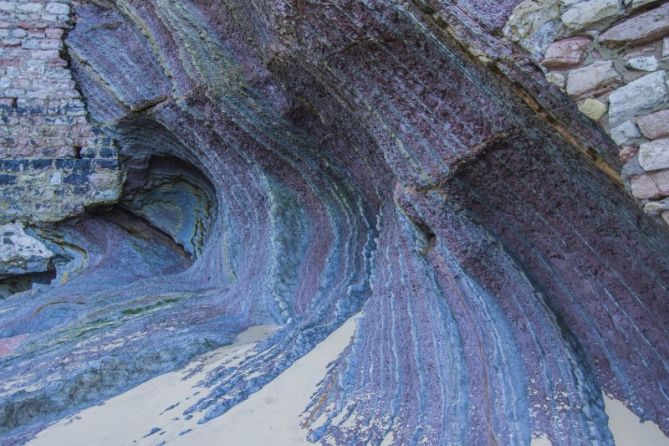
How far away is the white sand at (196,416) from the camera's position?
2439 millimetres

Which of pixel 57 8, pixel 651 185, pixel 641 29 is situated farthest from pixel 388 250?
pixel 57 8

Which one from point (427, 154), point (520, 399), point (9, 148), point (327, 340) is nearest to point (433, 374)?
point (520, 399)

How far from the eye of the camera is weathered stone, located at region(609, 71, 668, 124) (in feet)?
6.41

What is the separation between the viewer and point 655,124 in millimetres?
1969

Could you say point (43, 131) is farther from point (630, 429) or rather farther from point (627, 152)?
point (630, 429)

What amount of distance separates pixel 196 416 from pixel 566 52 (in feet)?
6.46

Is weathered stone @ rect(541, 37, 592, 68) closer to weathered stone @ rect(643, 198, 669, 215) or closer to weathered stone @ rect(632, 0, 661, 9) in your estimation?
weathered stone @ rect(632, 0, 661, 9)

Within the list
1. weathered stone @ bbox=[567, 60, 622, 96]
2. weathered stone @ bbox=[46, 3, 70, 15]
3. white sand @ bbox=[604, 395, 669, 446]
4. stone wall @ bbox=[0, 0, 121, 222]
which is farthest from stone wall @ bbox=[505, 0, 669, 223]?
weathered stone @ bbox=[46, 3, 70, 15]

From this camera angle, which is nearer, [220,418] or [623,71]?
[623,71]

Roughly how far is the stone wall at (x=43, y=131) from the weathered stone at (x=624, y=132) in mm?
4396

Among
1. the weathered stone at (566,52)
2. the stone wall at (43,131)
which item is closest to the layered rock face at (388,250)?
the weathered stone at (566,52)

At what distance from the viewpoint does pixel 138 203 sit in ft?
18.7

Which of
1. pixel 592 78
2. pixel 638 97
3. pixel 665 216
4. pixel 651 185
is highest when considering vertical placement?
pixel 592 78

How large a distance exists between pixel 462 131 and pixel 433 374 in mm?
1040
